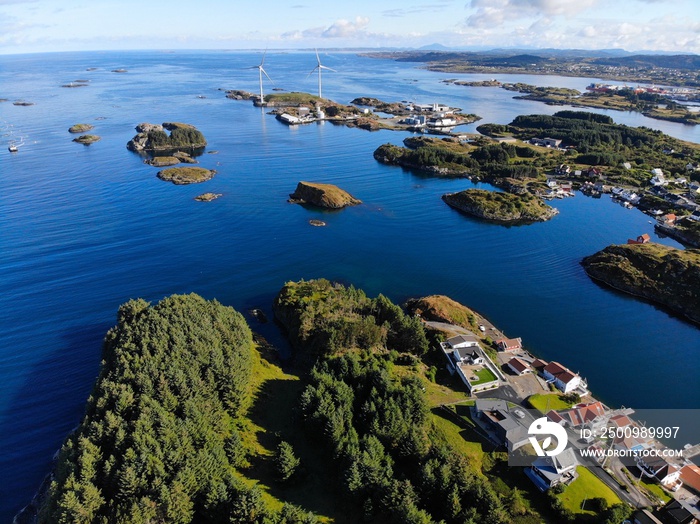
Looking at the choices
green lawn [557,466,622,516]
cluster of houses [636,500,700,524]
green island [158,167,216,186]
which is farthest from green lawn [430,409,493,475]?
green island [158,167,216,186]

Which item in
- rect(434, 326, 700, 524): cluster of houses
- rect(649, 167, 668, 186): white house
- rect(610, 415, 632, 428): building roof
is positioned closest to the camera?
rect(434, 326, 700, 524): cluster of houses

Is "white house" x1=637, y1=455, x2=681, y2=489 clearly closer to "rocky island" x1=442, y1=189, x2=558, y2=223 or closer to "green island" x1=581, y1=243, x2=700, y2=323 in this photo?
"green island" x1=581, y1=243, x2=700, y2=323

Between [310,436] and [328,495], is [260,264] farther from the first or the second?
[328,495]

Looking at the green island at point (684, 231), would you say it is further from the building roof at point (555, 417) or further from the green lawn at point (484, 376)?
the building roof at point (555, 417)

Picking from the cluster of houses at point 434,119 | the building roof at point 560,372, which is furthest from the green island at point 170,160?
the building roof at point 560,372

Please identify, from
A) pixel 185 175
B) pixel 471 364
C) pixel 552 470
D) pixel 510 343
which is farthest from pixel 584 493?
pixel 185 175

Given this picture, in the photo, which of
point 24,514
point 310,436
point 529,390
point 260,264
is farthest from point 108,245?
point 529,390

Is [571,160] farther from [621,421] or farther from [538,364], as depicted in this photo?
[621,421]

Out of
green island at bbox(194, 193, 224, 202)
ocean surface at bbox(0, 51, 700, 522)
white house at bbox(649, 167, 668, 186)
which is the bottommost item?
ocean surface at bbox(0, 51, 700, 522)
